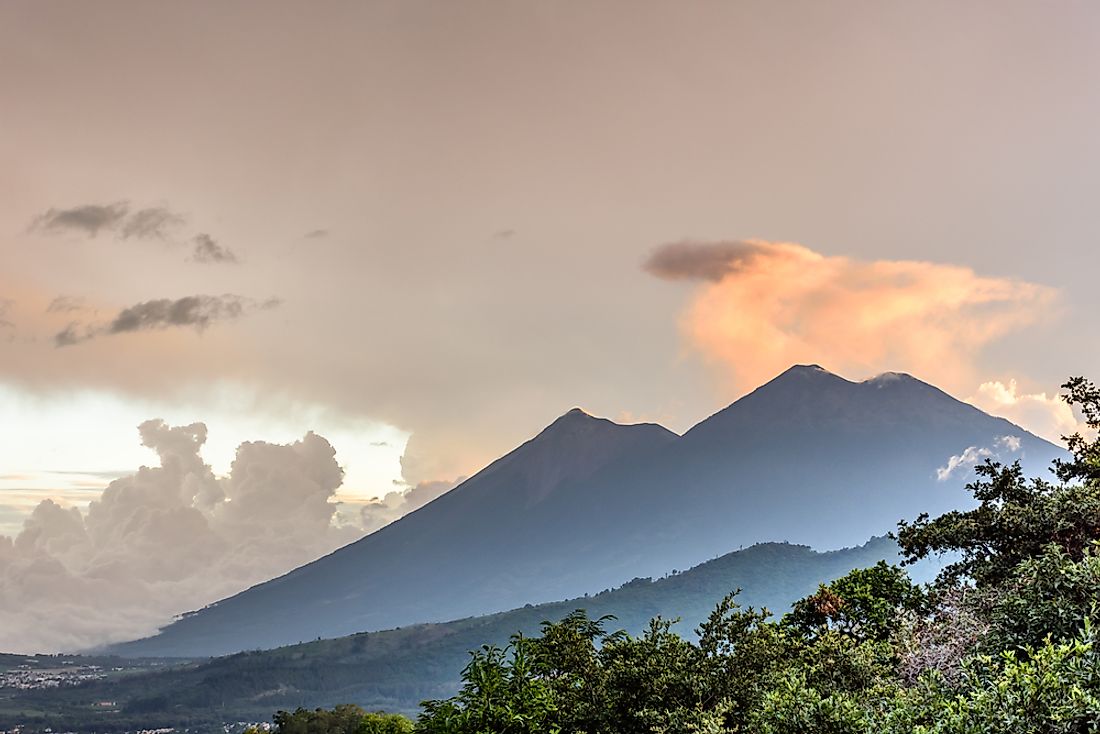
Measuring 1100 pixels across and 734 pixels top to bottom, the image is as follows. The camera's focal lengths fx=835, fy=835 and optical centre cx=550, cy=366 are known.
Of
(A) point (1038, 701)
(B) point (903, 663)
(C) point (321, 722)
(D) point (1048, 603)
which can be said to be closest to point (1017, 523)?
(B) point (903, 663)

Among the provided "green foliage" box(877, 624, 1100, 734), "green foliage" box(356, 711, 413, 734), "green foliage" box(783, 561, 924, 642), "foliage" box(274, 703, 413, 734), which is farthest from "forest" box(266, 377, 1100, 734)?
"foliage" box(274, 703, 413, 734)

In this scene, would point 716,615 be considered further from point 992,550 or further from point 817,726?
point 992,550

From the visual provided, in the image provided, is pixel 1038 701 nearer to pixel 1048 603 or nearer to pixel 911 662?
pixel 1048 603

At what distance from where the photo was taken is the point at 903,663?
16.1 m

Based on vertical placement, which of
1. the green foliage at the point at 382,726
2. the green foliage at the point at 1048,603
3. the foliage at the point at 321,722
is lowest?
the foliage at the point at 321,722

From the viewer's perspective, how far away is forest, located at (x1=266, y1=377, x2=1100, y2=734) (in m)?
9.64

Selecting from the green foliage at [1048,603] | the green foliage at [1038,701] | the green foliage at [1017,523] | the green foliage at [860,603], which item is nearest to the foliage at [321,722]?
the green foliage at [860,603]

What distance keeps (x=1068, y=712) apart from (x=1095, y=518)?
445 inches

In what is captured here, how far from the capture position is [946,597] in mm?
20594

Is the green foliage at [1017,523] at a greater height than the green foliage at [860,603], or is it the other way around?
the green foliage at [1017,523]

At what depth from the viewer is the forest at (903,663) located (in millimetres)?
9641

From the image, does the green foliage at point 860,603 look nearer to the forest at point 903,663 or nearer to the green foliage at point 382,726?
the forest at point 903,663

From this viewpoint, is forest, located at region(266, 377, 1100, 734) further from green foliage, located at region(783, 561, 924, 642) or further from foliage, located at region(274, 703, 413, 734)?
foliage, located at region(274, 703, 413, 734)

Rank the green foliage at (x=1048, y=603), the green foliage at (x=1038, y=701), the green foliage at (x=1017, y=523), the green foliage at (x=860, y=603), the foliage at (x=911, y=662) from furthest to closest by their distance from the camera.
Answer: the green foliage at (x=860, y=603)
the green foliage at (x=1017, y=523)
the green foliage at (x=1048, y=603)
the foliage at (x=911, y=662)
the green foliage at (x=1038, y=701)
